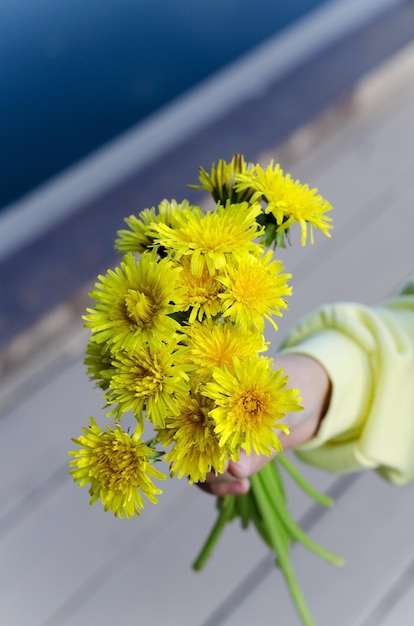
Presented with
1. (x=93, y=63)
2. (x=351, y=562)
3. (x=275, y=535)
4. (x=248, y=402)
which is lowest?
(x=351, y=562)

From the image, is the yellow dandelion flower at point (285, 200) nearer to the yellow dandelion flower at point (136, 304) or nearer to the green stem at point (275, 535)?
the yellow dandelion flower at point (136, 304)

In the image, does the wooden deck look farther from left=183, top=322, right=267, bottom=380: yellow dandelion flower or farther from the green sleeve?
left=183, top=322, right=267, bottom=380: yellow dandelion flower

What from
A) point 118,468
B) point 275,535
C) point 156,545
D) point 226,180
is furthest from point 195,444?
point 156,545

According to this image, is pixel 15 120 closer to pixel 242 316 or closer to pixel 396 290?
pixel 396 290

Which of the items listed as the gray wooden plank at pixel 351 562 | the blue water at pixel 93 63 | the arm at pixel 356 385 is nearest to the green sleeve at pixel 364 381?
the arm at pixel 356 385

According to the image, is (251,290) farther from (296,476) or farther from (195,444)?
(296,476)
